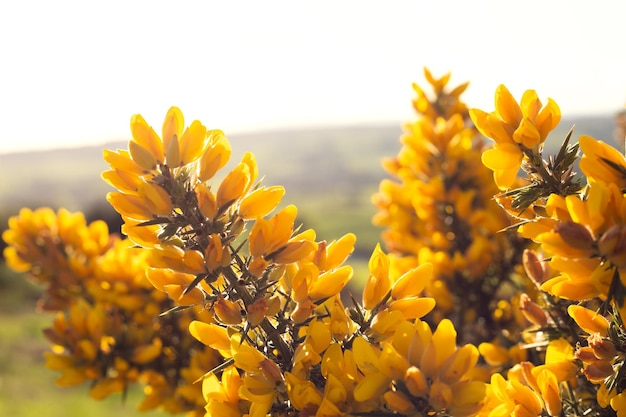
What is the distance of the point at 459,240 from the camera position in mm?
2141

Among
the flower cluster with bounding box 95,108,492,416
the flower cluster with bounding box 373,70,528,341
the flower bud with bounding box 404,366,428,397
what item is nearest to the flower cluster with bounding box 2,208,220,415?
the flower cluster with bounding box 373,70,528,341

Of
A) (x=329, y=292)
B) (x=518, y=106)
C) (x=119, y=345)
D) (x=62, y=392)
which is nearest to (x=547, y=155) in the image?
(x=518, y=106)

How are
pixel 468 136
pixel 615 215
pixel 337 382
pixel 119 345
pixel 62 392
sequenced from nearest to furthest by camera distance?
pixel 615 215
pixel 337 382
pixel 119 345
pixel 468 136
pixel 62 392

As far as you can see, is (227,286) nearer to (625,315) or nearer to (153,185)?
(153,185)

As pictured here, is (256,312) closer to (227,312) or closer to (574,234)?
(227,312)

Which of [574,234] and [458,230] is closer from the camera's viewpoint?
[574,234]

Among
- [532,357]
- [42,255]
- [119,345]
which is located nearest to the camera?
[532,357]

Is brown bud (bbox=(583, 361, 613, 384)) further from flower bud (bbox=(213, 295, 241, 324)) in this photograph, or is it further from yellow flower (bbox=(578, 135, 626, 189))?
flower bud (bbox=(213, 295, 241, 324))

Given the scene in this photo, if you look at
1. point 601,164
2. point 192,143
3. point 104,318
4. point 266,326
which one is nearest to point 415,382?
point 266,326

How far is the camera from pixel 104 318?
192 centimetres

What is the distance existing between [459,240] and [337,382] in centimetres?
139

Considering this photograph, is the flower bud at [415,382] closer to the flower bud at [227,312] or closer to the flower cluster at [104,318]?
the flower bud at [227,312]

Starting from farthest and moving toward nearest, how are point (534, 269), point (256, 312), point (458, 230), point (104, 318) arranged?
point (458, 230) → point (104, 318) → point (534, 269) → point (256, 312)

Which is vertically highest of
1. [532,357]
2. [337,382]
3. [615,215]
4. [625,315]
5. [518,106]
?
[518,106]
